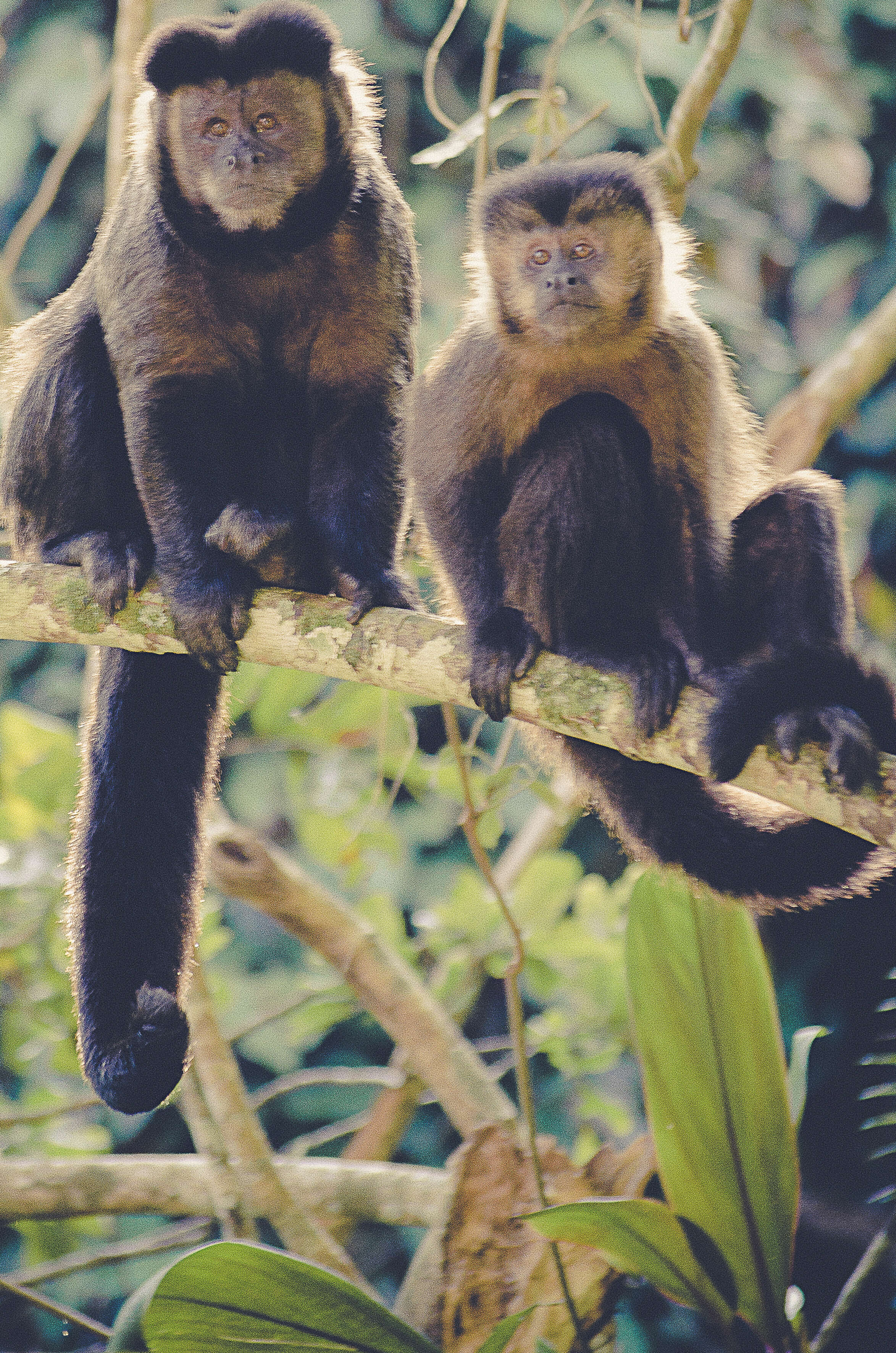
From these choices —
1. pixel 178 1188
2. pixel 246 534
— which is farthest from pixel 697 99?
pixel 178 1188

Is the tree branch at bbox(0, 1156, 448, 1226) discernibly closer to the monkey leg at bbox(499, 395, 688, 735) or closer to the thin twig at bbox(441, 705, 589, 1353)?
the thin twig at bbox(441, 705, 589, 1353)

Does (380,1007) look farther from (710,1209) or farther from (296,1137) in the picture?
(296,1137)

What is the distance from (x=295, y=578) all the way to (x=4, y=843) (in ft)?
3.66

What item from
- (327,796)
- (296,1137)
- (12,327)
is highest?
(12,327)

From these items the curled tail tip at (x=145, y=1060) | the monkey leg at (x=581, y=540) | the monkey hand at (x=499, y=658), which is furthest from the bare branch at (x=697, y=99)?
the curled tail tip at (x=145, y=1060)

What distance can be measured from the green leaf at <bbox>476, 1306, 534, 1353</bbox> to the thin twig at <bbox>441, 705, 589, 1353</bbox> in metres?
0.31

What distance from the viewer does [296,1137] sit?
3996mm

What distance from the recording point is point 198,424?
81.4 inches

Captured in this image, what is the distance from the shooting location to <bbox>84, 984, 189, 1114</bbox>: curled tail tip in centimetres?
182

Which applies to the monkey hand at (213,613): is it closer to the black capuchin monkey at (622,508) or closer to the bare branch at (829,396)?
the black capuchin monkey at (622,508)

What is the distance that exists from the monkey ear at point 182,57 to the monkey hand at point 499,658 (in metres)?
1.00

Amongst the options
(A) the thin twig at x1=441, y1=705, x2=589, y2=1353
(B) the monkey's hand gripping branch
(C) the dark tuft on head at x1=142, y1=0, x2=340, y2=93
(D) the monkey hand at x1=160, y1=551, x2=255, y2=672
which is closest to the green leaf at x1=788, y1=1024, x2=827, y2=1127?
(A) the thin twig at x1=441, y1=705, x2=589, y2=1353

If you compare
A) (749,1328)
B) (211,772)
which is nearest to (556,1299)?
(749,1328)

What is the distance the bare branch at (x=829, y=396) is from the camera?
298 cm
